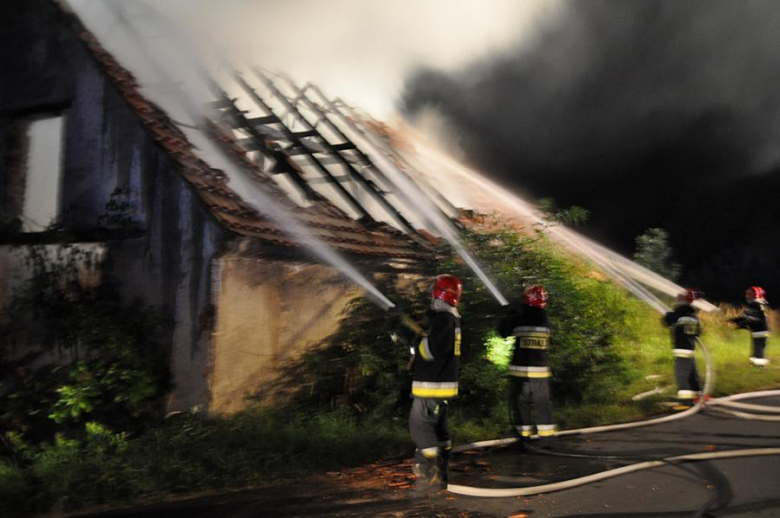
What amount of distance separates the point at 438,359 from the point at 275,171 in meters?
4.79

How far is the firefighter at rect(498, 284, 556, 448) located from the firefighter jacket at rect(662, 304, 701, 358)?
2.89 meters

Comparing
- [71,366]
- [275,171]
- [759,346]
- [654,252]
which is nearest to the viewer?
[71,366]

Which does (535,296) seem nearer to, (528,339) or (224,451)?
(528,339)

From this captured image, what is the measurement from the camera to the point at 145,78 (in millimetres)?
8227

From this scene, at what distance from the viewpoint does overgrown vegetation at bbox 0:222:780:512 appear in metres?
5.25

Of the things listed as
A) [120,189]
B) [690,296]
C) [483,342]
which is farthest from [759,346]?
[120,189]

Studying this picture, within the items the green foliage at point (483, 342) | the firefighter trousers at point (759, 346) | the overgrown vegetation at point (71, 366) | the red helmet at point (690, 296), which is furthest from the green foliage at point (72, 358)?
the firefighter trousers at point (759, 346)

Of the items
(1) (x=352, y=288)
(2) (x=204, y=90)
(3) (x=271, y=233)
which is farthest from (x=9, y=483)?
(2) (x=204, y=90)

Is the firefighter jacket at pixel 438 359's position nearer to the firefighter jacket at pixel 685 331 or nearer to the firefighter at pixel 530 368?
the firefighter at pixel 530 368

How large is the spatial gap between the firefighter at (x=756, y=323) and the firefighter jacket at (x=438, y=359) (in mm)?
8042

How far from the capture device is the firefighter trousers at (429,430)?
462 cm

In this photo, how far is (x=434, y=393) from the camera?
4.67 meters

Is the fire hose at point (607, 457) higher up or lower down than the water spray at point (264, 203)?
lower down

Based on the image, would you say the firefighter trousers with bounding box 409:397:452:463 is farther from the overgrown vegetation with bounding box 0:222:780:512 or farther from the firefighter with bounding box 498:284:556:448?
the firefighter with bounding box 498:284:556:448
